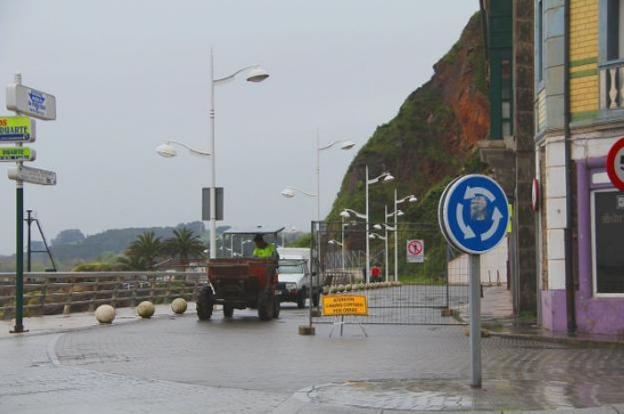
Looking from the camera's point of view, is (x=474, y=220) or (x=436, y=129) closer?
(x=474, y=220)

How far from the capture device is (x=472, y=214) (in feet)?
30.0

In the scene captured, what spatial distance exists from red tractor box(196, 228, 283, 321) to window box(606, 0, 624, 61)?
959cm

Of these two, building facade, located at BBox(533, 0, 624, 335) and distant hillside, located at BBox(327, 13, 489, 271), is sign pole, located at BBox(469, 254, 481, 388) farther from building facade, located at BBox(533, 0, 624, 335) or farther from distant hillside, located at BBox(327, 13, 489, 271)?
distant hillside, located at BBox(327, 13, 489, 271)

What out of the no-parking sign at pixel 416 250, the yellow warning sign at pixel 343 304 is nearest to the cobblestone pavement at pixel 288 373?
the yellow warning sign at pixel 343 304

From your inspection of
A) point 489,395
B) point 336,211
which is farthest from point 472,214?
point 336,211

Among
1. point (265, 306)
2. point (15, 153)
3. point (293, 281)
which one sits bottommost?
point (265, 306)

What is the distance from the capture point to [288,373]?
11.6m

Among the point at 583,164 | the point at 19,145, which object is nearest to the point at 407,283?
the point at 583,164

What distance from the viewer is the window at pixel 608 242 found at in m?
16.1

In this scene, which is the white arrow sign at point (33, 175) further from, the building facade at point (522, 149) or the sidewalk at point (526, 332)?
the building facade at point (522, 149)

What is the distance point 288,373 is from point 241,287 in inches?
426

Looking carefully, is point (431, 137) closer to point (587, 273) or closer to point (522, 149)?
point (522, 149)

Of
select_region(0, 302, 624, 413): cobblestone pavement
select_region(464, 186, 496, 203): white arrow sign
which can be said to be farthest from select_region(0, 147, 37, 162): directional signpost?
select_region(464, 186, 496, 203): white arrow sign

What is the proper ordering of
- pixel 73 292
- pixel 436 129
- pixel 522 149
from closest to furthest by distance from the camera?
pixel 522 149 → pixel 73 292 → pixel 436 129
